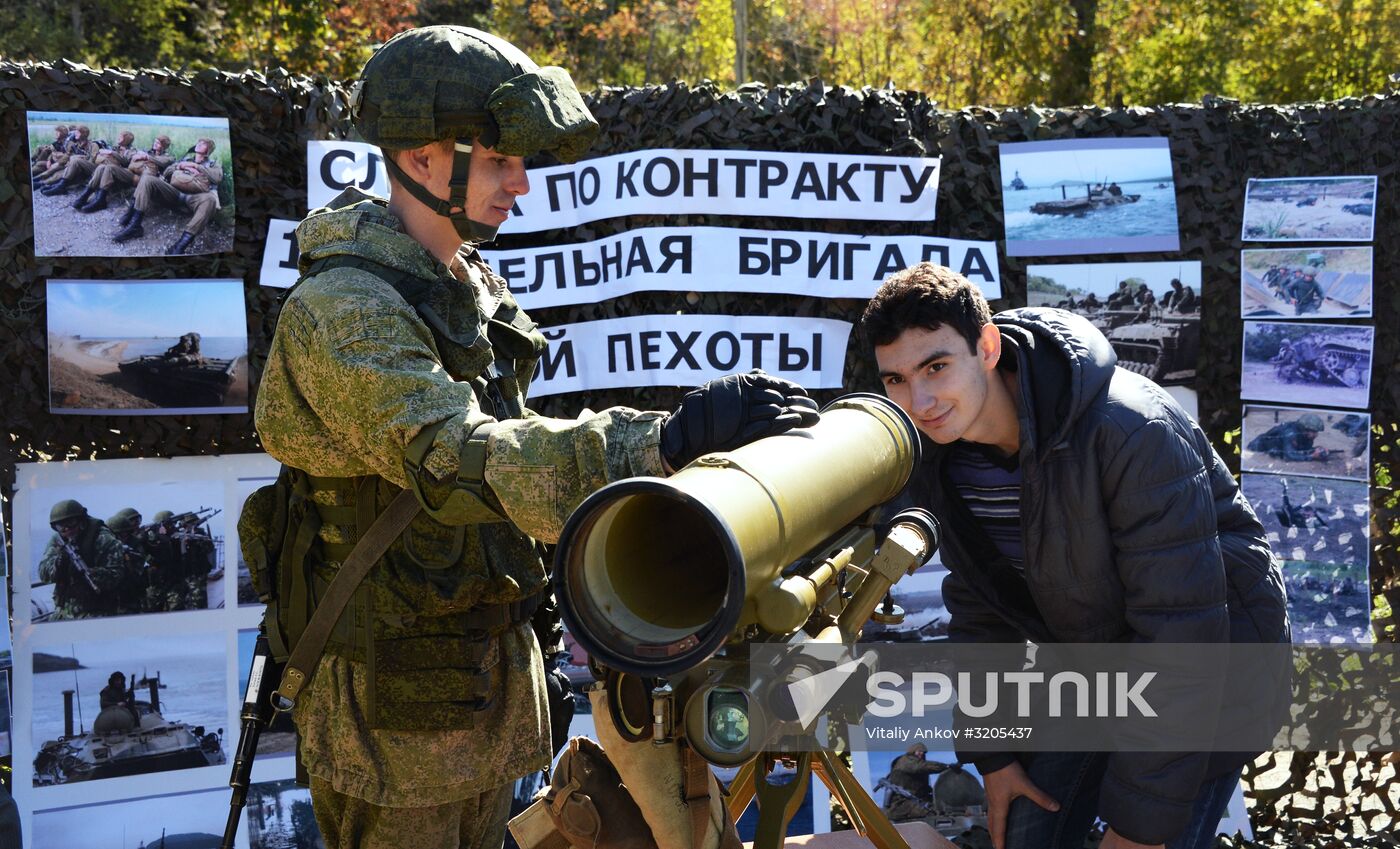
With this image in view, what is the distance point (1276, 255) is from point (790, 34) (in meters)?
12.9

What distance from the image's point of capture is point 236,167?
166 inches

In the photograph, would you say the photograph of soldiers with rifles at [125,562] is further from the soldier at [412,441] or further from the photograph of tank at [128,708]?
the soldier at [412,441]

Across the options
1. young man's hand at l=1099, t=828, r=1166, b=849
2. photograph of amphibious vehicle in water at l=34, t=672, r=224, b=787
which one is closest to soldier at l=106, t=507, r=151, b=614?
photograph of amphibious vehicle in water at l=34, t=672, r=224, b=787

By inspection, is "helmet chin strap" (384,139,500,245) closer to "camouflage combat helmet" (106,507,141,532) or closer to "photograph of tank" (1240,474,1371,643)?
"camouflage combat helmet" (106,507,141,532)

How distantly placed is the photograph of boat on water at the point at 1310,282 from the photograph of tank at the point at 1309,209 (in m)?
0.05

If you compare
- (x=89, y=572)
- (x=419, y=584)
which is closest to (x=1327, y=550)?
(x=419, y=584)

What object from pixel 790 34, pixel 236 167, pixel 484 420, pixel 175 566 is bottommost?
pixel 175 566

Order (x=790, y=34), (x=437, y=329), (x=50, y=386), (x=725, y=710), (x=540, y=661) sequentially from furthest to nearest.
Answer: (x=790, y=34) → (x=50, y=386) → (x=540, y=661) → (x=437, y=329) → (x=725, y=710)

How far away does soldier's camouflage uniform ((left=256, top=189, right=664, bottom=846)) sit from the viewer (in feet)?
6.52

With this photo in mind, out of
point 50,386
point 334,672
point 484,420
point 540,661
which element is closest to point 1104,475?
point 540,661

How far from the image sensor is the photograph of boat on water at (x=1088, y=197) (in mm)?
4641

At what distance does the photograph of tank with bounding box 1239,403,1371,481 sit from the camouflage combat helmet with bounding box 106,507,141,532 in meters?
3.80

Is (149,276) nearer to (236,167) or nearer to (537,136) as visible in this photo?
(236,167)

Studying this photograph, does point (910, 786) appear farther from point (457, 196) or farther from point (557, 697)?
point (457, 196)
